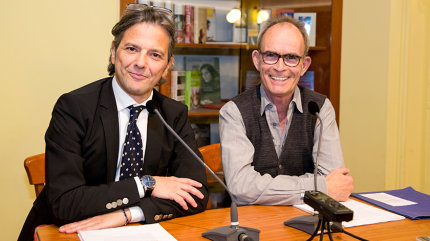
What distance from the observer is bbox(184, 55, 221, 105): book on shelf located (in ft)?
10.4

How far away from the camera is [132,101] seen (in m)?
1.77

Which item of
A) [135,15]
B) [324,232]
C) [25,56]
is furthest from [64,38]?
[324,232]

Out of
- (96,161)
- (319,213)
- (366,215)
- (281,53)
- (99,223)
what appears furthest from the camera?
(281,53)

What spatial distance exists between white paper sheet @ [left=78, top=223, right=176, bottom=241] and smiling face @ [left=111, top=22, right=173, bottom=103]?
23.2 inches

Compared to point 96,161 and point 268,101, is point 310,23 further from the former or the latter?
point 96,161

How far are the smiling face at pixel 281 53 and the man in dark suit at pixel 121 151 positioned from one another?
0.42 m

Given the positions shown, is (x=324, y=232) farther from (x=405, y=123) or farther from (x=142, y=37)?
(x=405, y=123)

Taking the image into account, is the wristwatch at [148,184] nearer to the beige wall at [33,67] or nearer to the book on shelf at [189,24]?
the beige wall at [33,67]

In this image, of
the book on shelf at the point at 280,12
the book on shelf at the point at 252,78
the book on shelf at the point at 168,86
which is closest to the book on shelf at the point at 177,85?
the book on shelf at the point at 168,86

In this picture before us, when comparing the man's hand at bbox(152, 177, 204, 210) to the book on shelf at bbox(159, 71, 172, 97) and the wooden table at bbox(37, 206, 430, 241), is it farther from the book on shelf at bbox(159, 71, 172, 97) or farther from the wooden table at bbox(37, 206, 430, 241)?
the book on shelf at bbox(159, 71, 172, 97)

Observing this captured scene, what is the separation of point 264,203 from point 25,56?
5.15 ft

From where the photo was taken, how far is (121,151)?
1.74m

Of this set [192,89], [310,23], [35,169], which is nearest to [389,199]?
→ [35,169]

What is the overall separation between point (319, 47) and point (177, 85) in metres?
1.00
